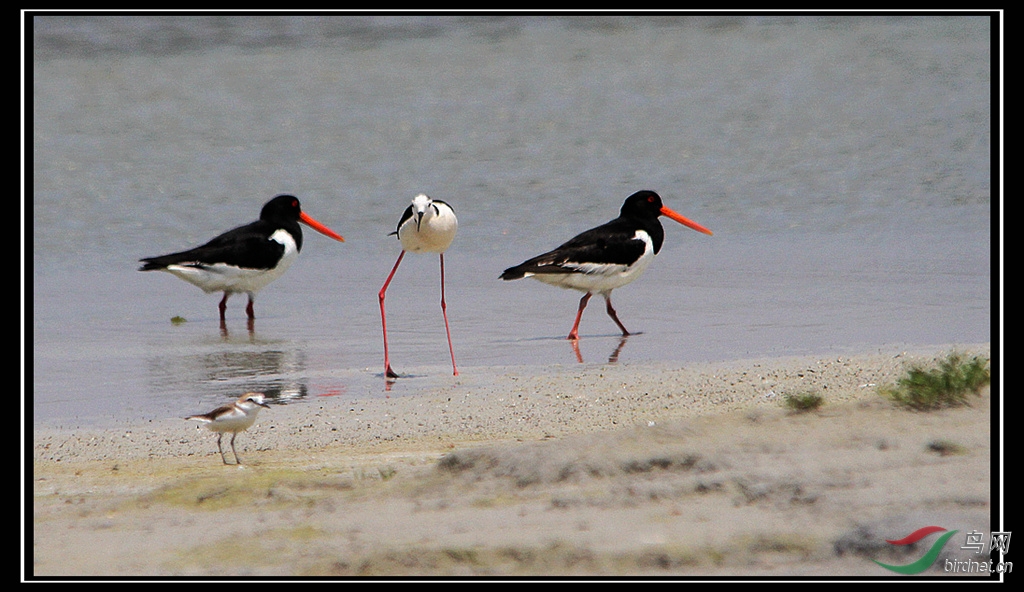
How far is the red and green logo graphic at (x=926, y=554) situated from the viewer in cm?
355

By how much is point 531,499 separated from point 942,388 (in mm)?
1843

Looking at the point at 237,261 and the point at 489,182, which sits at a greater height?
the point at 489,182

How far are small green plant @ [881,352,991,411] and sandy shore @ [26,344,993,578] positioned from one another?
8cm

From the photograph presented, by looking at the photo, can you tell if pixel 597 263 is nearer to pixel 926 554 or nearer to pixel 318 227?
pixel 318 227

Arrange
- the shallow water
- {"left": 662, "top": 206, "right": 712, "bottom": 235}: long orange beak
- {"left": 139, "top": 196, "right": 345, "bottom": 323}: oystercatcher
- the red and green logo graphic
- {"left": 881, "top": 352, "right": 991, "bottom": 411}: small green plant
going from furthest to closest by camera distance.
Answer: {"left": 662, "top": 206, "right": 712, "bottom": 235}: long orange beak, {"left": 139, "top": 196, "right": 345, "bottom": 323}: oystercatcher, the shallow water, {"left": 881, "top": 352, "right": 991, "bottom": 411}: small green plant, the red and green logo graphic

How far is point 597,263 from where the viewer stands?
977 centimetres

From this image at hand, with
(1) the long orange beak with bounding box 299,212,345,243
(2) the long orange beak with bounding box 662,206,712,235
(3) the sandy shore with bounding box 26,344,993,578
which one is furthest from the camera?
(1) the long orange beak with bounding box 299,212,345,243

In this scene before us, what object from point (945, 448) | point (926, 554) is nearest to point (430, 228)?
point (945, 448)

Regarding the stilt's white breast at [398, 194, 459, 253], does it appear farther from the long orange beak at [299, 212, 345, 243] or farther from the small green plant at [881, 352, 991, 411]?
the small green plant at [881, 352, 991, 411]

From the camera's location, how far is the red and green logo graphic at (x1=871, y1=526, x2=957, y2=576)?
11.6ft

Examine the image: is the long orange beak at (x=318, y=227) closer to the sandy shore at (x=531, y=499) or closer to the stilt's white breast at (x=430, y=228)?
the stilt's white breast at (x=430, y=228)

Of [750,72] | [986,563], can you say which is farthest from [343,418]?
[750,72]

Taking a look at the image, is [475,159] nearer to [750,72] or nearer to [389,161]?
[389,161]

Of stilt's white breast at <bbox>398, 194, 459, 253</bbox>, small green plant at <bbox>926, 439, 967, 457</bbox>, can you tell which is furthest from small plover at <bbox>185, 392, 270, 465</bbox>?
stilt's white breast at <bbox>398, 194, 459, 253</bbox>
